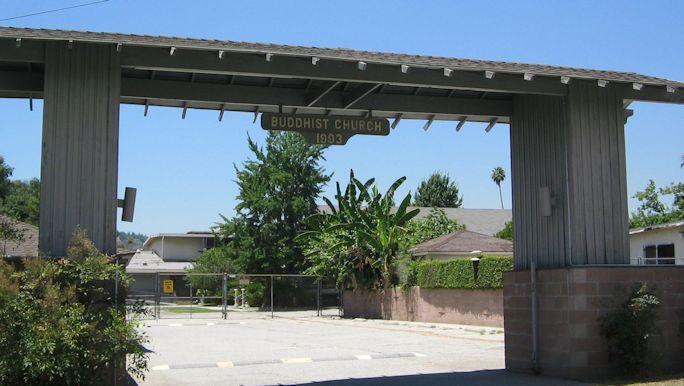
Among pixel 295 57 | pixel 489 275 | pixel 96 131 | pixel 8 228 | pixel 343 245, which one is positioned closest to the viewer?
pixel 8 228

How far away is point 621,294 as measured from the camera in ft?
39.1

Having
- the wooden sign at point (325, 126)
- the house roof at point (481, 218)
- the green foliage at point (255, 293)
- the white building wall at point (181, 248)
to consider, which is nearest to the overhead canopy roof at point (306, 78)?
the wooden sign at point (325, 126)

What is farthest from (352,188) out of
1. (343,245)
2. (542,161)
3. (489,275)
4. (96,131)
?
(96,131)

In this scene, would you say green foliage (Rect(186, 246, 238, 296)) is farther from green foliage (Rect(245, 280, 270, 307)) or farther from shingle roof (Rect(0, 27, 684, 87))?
shingle roof (Rect(0, 27, 684, 87))

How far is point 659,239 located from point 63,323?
24217 mm

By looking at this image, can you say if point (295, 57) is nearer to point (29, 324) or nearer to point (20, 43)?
point (20, 43)

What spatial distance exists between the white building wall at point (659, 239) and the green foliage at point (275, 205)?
22.3 metres

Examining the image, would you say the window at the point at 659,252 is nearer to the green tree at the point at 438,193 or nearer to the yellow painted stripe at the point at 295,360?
the yellow painted stripe at the point at 295,360

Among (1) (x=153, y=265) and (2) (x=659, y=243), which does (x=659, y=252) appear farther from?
(1) (x=153, y=265)

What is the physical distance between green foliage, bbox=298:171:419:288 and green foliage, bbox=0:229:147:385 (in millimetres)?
24714

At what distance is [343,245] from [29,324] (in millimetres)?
26923

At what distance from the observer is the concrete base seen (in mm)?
11719

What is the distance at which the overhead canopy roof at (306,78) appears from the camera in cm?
1053

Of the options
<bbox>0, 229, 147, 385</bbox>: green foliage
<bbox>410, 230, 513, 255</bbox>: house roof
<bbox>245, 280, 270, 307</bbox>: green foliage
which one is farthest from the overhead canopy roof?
<bbox>245, 280, 270, 307</bbox>: green foliage
